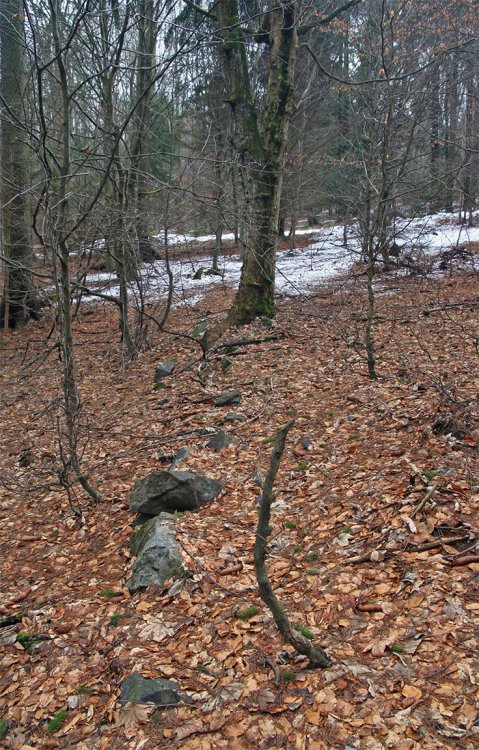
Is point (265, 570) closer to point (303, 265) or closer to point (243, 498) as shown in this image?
point (243, 498)

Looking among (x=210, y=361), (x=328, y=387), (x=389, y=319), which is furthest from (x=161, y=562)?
(x=389, y=319)

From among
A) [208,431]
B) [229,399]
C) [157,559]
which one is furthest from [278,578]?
[229,399]

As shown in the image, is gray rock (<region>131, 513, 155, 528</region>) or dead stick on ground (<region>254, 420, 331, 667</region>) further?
gray rock (<region>131, 513, 155, 528</region>)

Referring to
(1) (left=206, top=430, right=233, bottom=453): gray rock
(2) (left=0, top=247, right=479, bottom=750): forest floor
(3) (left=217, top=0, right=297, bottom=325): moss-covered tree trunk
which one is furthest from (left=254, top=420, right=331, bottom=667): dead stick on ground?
(3) (left=217, top=0, right=297, bottom=325): moss-covered tree trunk

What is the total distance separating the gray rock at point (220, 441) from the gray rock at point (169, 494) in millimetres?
961

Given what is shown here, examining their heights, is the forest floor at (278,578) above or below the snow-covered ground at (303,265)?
below

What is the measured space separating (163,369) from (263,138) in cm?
457

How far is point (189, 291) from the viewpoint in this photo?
593 inches

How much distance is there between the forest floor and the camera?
2.42m

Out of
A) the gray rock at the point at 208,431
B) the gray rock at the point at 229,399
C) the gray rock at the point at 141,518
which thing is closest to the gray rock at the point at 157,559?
the gray rock at the point at 141,518

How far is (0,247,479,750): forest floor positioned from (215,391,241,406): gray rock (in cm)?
11

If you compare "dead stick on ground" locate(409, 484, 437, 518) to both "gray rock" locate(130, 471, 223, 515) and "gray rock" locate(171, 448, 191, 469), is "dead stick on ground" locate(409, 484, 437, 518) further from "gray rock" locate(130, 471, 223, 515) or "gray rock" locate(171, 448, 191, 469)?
"gray rock" locate(171, 448, 191, 469)

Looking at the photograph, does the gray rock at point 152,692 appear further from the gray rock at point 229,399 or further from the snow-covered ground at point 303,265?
the snow-covered ground at point 303,265

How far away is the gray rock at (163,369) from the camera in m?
8.27
